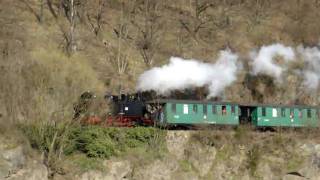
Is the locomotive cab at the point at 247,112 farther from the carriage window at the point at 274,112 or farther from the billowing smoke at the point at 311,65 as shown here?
the billowing smoke at the point at 311,65

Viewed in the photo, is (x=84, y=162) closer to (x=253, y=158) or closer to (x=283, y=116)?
(x=253, y=158)

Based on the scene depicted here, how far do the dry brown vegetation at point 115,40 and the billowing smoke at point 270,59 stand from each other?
1370 mm

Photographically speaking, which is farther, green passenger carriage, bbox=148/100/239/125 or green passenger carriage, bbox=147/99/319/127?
green passenger carriage, bbox=147/99/319/127

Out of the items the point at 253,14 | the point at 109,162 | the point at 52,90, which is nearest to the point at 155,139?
the point at 109,162

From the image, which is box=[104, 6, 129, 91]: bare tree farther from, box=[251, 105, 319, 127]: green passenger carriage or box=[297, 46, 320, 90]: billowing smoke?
box=[297, 46, 320, 90]: billowing smoke

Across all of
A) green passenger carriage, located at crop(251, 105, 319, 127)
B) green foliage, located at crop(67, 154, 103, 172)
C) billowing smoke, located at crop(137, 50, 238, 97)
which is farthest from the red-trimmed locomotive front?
green passenger carriage, located at crop(251, 105, 319, 127)

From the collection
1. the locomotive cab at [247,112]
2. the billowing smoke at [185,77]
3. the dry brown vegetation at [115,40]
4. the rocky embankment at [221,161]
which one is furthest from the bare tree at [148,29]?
the rocky embankment at [221,161]

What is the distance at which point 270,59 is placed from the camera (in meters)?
72.0

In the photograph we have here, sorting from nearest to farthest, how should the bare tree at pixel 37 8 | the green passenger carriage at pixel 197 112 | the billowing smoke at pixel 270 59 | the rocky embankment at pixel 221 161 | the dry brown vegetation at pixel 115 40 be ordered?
the rocky embankment at pixel 221 161, the dry brown vegetation at pixel 115 40, the green passenger carriage at pixel 197 112, the bare tree at pixel 37 8, the billowing smoke at pixel 270 59

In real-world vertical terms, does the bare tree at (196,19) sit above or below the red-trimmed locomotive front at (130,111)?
above

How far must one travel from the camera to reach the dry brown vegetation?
44.4 meters

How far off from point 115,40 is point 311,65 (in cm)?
2509

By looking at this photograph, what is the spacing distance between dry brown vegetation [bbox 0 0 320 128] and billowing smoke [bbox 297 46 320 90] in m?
2.32

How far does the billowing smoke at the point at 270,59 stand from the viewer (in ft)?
233
